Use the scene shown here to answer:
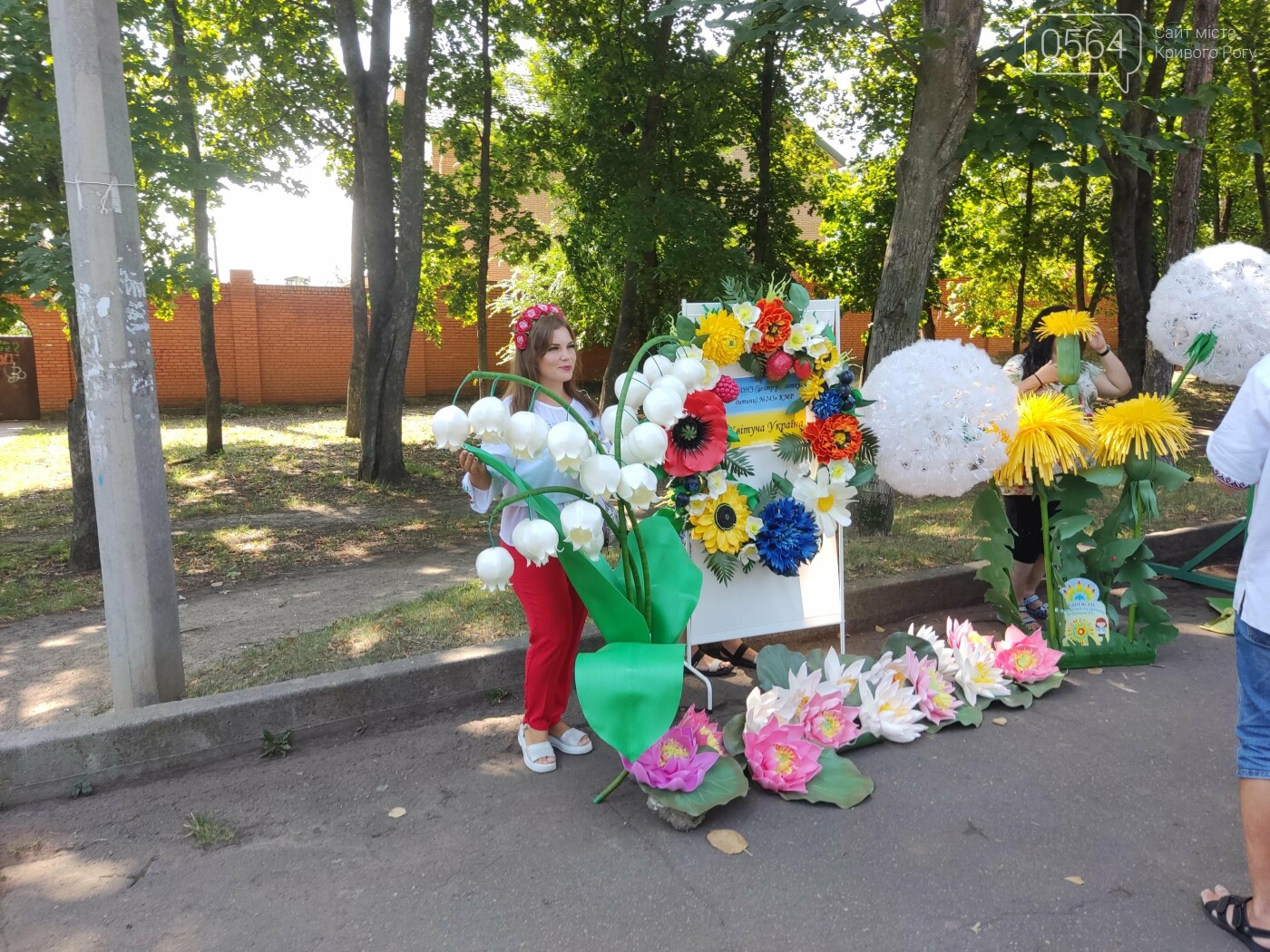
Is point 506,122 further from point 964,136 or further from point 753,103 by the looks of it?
point 964,136

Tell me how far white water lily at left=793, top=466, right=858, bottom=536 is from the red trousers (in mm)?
1193

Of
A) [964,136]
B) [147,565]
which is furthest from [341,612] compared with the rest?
[964,136]

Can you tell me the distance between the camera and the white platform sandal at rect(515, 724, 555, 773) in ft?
11.2

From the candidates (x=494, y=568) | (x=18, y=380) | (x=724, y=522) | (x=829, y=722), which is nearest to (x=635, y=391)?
(x=494, y=568)

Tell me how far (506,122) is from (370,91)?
3577mm

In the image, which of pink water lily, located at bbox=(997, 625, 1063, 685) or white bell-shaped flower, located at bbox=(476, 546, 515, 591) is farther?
pink water lily, located at bbox=(997, 625, 1063, 685)

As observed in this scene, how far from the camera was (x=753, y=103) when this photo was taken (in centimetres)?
1349

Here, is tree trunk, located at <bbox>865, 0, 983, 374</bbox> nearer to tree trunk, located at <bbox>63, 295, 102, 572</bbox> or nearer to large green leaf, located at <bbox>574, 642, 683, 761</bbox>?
large green leaf, located at <bbox>574, 642, 683, 761</bbox>

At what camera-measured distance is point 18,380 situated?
17812 millimetres

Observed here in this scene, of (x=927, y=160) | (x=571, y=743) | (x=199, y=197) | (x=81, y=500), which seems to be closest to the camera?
(x=571, y=743)

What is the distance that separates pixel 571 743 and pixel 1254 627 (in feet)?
7.69

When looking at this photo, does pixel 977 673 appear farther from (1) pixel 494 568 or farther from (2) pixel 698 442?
(1) pixel 494 568

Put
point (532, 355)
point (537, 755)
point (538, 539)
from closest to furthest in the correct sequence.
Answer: point (538, 539) → point (532, 355) → point (537, 755)

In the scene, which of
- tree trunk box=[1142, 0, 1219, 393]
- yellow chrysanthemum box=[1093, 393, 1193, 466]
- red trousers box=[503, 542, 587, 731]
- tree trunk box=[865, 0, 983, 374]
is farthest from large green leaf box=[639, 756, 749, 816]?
tree trunk box=[1142, 0, 1219, 393]
